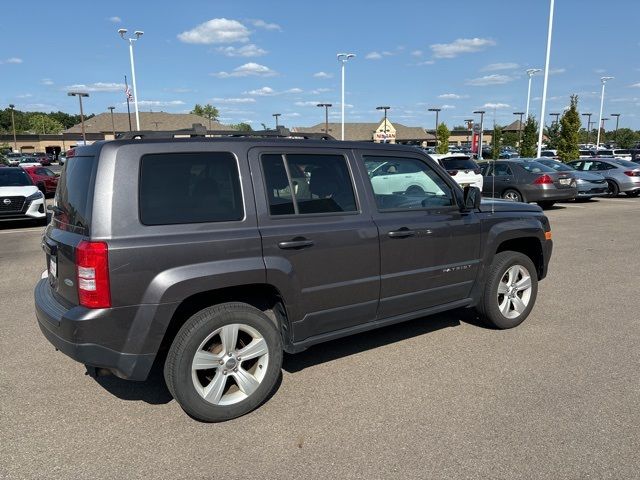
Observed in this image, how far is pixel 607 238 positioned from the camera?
10359 millimetres

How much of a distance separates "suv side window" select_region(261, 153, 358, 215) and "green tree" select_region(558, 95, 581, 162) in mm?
29877

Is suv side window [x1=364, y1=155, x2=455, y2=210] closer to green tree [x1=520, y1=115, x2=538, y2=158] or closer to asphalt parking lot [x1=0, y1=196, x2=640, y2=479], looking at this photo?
asphalt parking lot [x1=0, y1=196, x2=640, y2=479]

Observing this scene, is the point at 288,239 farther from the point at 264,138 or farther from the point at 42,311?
the point at 42,311

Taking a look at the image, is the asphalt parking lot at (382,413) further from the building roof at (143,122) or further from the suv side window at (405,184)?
the building roof at (143,122)

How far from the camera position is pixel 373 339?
4707 millimetres

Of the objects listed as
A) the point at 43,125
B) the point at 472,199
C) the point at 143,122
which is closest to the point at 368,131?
the point at 143,122

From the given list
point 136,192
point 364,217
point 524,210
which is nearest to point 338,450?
point 364,217

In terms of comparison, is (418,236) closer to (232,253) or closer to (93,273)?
(232,253)

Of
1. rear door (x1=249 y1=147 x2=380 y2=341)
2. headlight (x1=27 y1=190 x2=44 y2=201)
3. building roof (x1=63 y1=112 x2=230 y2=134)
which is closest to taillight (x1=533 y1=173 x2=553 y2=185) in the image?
rear door (x1=249 y1=147 x2=380 y2=341)

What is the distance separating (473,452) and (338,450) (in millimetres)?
783

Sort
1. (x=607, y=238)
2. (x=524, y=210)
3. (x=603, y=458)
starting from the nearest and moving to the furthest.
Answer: (x=603, y=458)
(x=524, y=210)
(x=607, y=238)

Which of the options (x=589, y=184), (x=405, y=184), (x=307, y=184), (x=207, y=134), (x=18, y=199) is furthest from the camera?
(x=589, y=184)

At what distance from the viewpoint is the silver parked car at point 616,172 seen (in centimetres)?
1945

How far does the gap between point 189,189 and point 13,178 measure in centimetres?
1208
